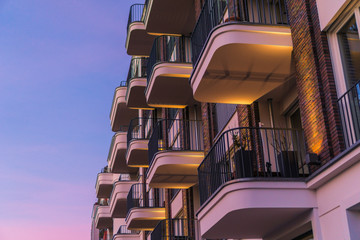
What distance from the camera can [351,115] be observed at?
980 centimetres

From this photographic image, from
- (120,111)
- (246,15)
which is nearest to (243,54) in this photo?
(246,15)

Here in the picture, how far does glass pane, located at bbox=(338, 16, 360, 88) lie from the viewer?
10.2m

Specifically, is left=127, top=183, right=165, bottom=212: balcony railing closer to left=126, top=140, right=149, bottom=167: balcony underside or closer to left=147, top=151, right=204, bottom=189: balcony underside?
left=126, top=140, right=149, bottom=167: balcony underside

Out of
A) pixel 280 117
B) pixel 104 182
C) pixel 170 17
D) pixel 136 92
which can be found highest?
pixel 104 182

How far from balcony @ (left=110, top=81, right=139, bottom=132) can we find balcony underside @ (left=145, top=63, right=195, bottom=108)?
10866 millimetres

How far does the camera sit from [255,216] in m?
11.0

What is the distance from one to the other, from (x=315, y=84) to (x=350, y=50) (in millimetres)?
868

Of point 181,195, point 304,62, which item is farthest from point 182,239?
point 304,62

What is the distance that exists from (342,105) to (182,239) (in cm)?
1038

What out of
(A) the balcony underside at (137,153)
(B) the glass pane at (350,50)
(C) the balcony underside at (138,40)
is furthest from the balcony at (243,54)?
(A) the balcony underside at (137,153)

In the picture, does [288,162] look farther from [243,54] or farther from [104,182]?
[104,182]

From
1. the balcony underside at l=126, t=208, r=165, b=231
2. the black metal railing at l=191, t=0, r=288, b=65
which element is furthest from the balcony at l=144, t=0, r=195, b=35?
the balcony underside at l=126, t=208, r=165, b=231

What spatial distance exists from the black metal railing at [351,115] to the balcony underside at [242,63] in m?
2.28

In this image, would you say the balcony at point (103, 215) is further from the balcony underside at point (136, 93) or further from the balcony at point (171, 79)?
the balcony at point (171, 79)
